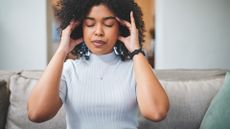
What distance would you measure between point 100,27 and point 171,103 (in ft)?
2.31

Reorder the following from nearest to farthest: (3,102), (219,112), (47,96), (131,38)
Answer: (47,96) < (131,38) < (219,112) < (3,102)

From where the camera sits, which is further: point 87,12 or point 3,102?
point 3,102

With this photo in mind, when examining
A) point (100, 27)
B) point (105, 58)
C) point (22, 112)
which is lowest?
point (22, 112)

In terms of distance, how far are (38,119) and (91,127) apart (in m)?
0.16

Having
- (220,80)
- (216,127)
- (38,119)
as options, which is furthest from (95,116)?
(220,80)

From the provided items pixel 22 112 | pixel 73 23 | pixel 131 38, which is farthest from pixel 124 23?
pixel 22 112

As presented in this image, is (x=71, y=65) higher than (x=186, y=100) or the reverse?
higher

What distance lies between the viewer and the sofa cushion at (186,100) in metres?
1.55

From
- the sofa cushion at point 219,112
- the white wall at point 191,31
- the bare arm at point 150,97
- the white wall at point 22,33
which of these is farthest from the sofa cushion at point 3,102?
the white wall at point 191,31

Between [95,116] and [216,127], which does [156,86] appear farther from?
[216,127]

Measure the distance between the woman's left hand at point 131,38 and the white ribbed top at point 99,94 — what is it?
6 cm

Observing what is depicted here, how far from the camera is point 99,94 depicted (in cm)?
103

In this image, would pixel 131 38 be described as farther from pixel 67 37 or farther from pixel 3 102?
pixel 3 102

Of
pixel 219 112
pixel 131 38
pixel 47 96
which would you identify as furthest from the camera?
pixel 219 112
